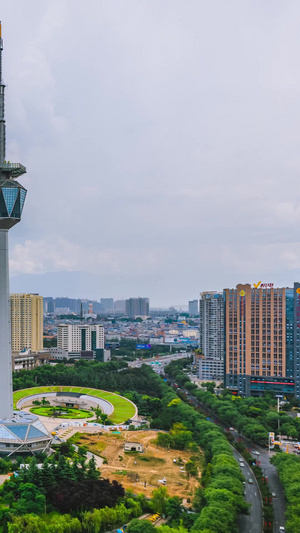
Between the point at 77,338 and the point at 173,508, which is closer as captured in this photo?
the point at 173,508

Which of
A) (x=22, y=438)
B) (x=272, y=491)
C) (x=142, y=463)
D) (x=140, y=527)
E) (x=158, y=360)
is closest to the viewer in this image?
(x=140, y=527)

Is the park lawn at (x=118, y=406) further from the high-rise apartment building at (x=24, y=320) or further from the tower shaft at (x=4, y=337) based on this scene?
the high-rise apartment building at (x=24, y=320)

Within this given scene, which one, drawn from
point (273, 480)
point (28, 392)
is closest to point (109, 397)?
point (28, 392)

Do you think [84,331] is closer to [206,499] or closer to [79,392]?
[79,392]

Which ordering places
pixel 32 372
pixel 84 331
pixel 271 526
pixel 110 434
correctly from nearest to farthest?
1. pixel 271 526
2. pixel 110 434
3. pixel 32 372
4. pixel 84 331

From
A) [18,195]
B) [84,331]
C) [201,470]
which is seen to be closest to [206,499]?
[201,470]

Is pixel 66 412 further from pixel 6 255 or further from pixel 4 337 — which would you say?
pixel 6 255

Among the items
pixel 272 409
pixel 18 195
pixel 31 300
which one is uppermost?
pixel 18 195
